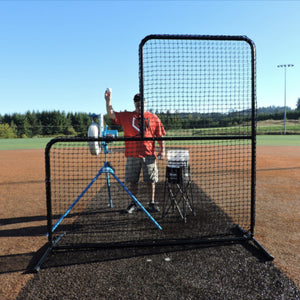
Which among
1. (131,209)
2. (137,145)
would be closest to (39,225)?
(131,209)

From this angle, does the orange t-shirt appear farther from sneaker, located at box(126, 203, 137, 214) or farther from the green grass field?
the green grass field

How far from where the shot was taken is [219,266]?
297cm

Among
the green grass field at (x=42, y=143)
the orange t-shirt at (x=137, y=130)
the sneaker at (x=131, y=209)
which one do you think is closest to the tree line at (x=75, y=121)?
the orange t-shirt at (x=137, y=130)

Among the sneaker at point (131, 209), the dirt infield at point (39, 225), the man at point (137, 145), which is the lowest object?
the dirt infield at point (39, 225)

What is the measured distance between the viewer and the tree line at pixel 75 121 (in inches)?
153

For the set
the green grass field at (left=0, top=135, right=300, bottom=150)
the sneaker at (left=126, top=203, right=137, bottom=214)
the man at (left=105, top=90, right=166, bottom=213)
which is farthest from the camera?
the green grass field at (left=0, top=135, right=300, bottom=150)

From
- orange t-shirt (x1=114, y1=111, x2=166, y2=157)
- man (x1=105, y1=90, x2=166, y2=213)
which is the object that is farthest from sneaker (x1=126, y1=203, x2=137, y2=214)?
orange t-shirt (x1=114, y1=111, x2=166, y2=157)

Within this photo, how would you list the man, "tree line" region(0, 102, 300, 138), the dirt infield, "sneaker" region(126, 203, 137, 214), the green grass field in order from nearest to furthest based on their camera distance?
the dirt infield < "tree line" region(0, 102, 300, 138) < the man < "sneaker" region(126, 203, 137, 214) < the green grass field

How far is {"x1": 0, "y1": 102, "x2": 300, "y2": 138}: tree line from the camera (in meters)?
3.89

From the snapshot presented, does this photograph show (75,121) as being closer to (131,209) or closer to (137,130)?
(131,209)

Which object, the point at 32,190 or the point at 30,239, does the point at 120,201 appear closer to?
the point at 30,239

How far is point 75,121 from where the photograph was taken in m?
44.2

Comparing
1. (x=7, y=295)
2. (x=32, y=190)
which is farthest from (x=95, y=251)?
(x=32, y=190)

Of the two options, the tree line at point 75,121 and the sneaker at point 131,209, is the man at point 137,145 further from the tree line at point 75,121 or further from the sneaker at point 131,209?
the tree line at point 75,121
